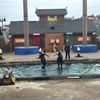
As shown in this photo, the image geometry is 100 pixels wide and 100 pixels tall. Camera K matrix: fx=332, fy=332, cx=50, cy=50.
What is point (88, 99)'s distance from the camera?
13188 millimetres

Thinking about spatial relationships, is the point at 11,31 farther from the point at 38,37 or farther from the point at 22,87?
the point at 22,87

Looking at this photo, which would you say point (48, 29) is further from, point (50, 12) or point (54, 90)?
point (54, 90)

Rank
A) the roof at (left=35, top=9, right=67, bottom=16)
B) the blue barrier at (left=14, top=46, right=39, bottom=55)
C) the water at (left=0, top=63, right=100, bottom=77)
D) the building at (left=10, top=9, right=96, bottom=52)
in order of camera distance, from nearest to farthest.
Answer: the water at (left=0, top=63, right=100, bottom=77), the blue barrier at (left=14, top=46, right=39, bottom=55), the building at (left=10, top=9, right=96, bottom=52), the roof at (left=35, top=9, right=67, bottom=16)

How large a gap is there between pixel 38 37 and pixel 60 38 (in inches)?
252

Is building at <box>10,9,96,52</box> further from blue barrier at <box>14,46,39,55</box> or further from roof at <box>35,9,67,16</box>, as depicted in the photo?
blue barrier at <box>14,46,39,55</box>

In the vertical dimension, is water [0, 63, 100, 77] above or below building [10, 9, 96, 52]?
below

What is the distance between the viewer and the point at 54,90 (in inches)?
595

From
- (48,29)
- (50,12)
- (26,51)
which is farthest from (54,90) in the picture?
(50,12)

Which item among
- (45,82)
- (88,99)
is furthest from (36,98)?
(45,82)

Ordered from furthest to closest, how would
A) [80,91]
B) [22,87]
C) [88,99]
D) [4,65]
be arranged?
[4,65]
[22,87]
[80,91]
[88,99]

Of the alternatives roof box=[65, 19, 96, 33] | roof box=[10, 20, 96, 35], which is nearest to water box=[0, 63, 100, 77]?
roof box=[10, 20, 96, 35]

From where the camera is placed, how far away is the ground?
1370cm

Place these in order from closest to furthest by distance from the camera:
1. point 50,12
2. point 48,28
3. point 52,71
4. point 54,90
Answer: point 54,90 < point 52,71 < point 48,28 < point 50,12

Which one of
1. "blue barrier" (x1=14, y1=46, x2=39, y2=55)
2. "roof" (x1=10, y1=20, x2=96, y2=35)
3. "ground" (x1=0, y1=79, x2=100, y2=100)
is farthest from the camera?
"roof" (x1=10, y1=20, x2=96, y2=35)
